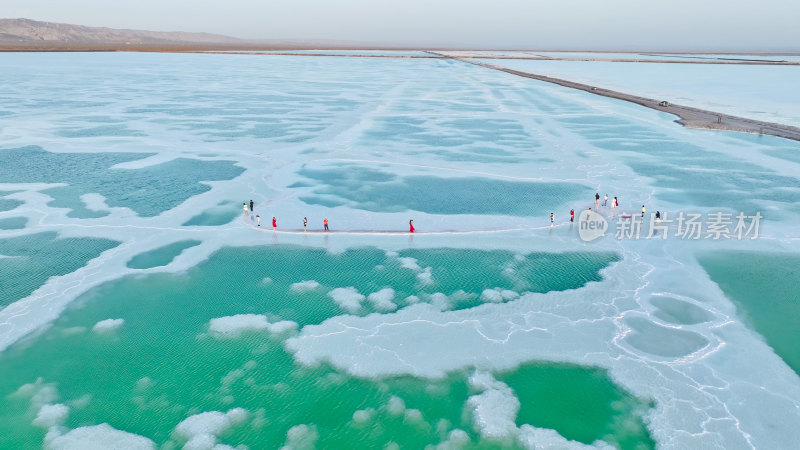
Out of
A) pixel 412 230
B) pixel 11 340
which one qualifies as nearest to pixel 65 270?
pixel 11 340

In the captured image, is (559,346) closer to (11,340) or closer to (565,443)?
(565,443)

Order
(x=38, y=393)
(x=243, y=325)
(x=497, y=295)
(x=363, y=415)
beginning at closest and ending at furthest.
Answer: (x=363, y=415)
(x=38, y=393)
(x=243, y=325)
(x=497, y=295)

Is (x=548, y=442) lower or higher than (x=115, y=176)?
lower

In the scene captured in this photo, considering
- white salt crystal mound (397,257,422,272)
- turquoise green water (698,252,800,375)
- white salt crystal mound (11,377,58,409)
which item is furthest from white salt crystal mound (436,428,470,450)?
white salt crystal mound (11,377,58,409)

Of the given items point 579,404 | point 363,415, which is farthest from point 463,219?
point 363,415

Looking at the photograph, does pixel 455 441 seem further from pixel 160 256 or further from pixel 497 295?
pixel 160 256

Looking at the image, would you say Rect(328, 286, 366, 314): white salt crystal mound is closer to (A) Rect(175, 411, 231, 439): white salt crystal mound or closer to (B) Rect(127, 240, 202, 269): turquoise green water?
(A) Rect(175, 411, 231, 439): white salt crystal mound
